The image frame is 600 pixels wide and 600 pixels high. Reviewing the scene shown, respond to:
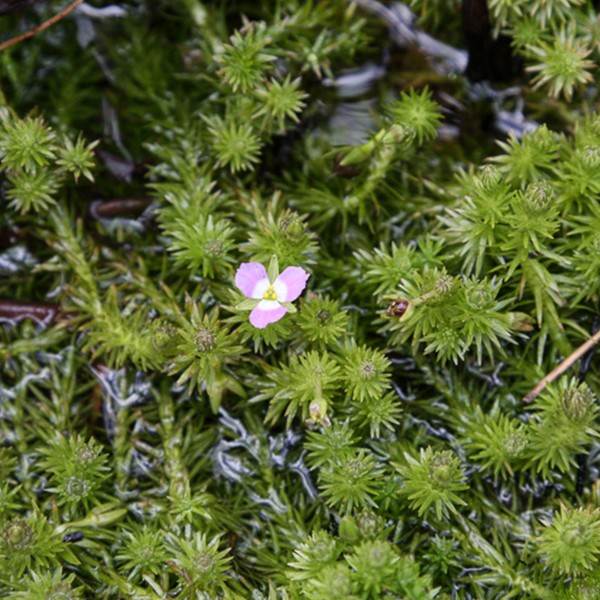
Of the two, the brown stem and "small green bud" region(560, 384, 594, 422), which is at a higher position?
the brown stem

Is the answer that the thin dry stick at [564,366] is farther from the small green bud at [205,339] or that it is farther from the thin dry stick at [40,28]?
the thin dry stick at [40,28]

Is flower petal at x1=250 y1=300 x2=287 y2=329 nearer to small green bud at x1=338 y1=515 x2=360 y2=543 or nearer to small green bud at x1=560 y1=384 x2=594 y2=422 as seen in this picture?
small green bud at x1=338 y1=515 x2=360 y2=543

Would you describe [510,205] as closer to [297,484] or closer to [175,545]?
[297,484]

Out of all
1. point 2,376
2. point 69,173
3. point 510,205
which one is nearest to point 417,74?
point 510,205

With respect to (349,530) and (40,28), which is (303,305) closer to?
(349,530)

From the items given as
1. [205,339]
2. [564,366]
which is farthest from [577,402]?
[205,339]

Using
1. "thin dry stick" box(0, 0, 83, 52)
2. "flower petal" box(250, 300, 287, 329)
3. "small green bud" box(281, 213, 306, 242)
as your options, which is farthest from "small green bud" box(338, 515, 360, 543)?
"thin dry stick" box(0, 0, 83, 52)

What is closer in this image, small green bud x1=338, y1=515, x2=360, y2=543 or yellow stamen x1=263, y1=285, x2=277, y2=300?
small green bud x1=338, y1=515, x2=360, y2=543

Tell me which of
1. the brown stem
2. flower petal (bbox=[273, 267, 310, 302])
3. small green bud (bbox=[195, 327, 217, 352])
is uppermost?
flower petal (bbox=[273, 267, 310, 302])

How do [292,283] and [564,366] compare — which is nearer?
[292,283]
